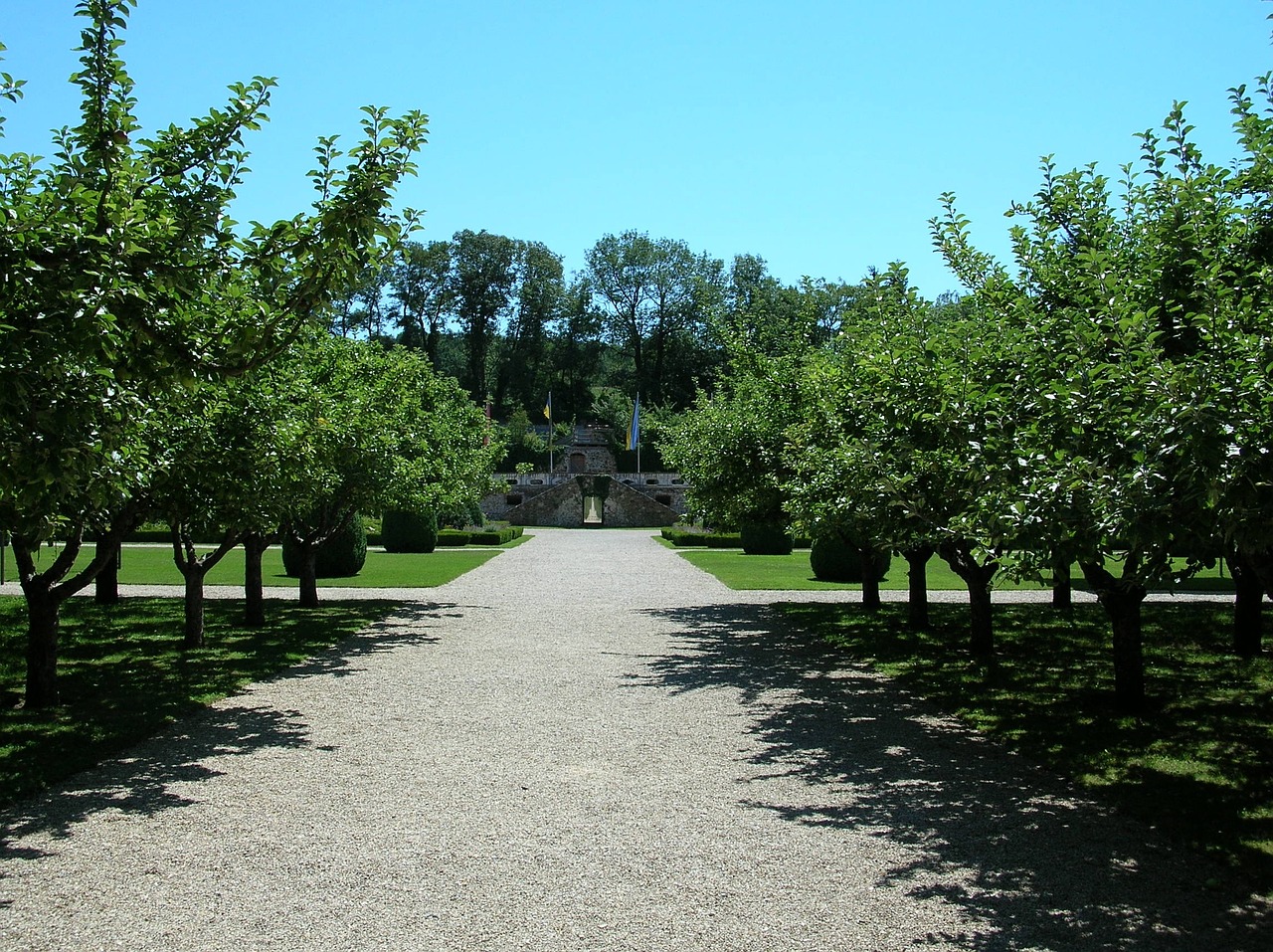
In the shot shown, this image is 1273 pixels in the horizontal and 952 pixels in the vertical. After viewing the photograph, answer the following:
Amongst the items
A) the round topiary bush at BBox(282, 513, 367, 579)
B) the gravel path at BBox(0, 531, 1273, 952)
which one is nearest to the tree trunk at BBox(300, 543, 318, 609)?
the round topiary bush at BBox(282, 513, 367, 579)

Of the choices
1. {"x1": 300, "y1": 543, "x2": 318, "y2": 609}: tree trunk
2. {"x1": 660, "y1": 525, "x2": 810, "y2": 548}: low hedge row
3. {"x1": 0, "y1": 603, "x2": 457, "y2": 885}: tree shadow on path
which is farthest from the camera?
{"x1": 660, "y1": 525, "x2": 810, "y2": 548}: low hedge row

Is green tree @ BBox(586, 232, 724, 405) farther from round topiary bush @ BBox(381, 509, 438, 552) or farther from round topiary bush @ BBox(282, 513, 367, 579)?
round topiary bush @ BBox(282, 513, 367, 579)

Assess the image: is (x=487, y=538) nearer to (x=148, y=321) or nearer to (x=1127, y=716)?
(x=1127, y=716)

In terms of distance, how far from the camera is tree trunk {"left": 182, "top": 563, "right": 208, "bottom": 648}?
13.1m

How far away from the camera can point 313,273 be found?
6.98 meters

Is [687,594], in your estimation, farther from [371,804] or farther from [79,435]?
[79,435]

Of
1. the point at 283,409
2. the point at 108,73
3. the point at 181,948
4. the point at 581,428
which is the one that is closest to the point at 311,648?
the point at 283,409

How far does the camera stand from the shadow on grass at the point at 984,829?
4.67 metres

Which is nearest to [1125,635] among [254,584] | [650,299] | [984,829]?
[984,829]

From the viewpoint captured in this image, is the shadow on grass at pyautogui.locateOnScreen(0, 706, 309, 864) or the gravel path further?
the shadow on grass at pyautogui.locateOnScreen(0, 706, 309, 864)

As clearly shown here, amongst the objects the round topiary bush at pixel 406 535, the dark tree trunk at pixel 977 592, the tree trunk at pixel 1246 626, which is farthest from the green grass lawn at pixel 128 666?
the round topiary bush at pixel 406 535

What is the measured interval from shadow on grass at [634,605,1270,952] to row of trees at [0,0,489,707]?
4643mm

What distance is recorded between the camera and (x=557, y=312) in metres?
88.1

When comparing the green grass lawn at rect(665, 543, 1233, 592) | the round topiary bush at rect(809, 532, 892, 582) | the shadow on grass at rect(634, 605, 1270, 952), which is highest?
the round topiary bush at rect(809, 532, 892, 582)
